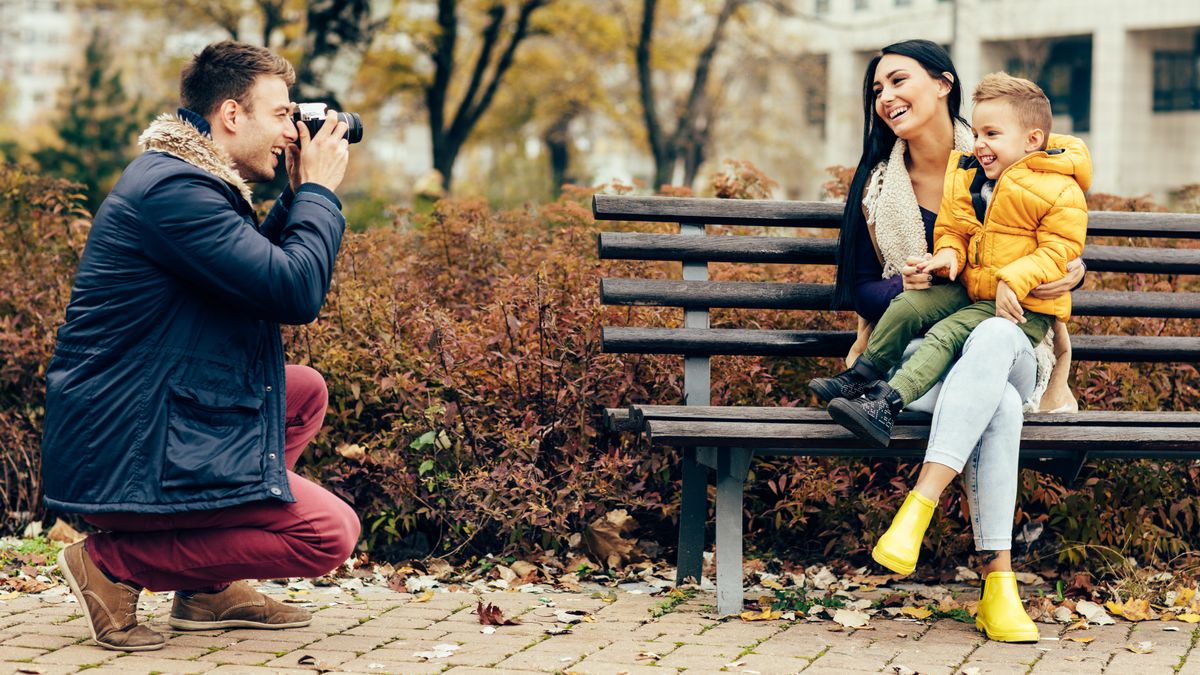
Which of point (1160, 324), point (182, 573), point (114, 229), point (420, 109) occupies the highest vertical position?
point (420, 109)

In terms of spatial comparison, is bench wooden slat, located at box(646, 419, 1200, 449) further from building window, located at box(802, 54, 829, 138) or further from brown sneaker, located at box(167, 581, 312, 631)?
building window, located at box(802, 54, 829, 138)

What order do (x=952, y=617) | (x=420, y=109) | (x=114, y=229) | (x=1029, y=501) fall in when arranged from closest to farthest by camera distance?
(x=114, y=229)
(x=952, y=617)
(x=1029, y=501)
(x=420, y=109)

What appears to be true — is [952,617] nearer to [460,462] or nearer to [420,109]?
[460,462]

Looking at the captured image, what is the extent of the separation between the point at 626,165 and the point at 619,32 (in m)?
42.8

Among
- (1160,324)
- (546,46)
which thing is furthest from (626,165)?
(1160,324)

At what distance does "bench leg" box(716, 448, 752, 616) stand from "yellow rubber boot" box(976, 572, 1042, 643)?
2.33 ft

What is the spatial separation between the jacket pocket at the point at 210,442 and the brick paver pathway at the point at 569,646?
0.48 m

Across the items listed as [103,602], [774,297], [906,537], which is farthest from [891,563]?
[103,602]

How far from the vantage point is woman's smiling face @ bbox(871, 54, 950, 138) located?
4.38 meters

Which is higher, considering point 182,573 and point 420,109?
point 420,109

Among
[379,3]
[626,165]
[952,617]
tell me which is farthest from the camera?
[626,165]

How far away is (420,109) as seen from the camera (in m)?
30.2

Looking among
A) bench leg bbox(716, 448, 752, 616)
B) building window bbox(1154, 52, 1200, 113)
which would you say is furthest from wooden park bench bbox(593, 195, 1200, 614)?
building window bbox(1154, 52, 1200, 113)

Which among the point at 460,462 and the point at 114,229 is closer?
the point at 114,229
